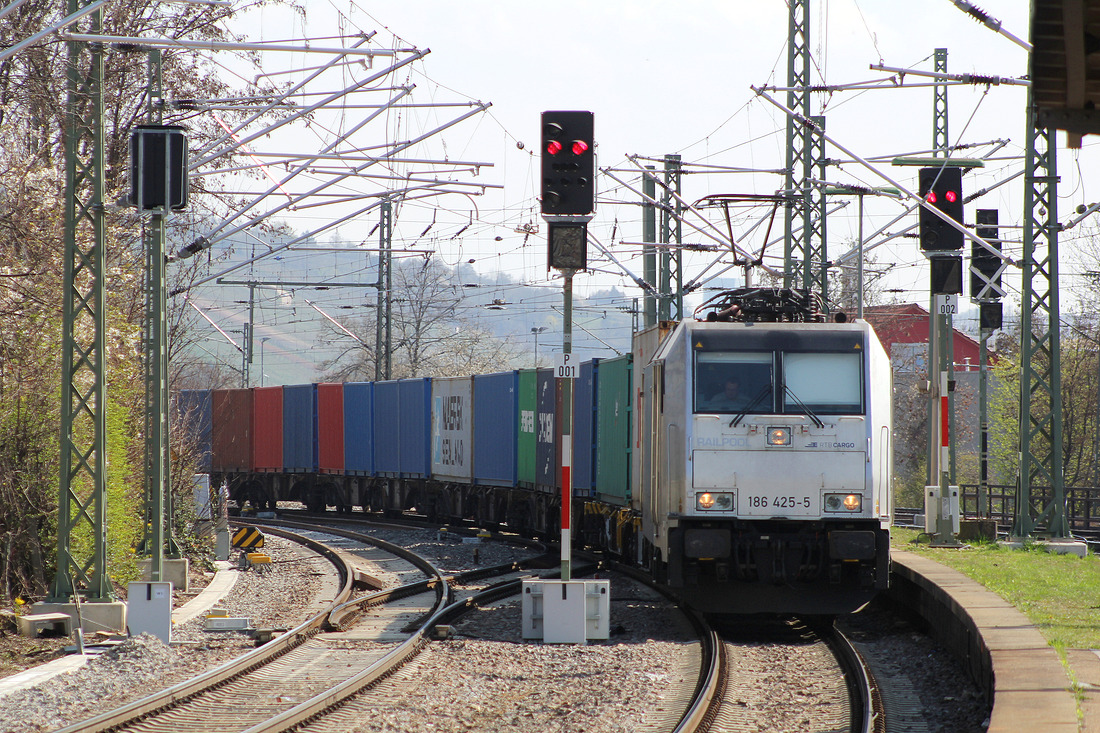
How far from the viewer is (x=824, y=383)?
12.7m

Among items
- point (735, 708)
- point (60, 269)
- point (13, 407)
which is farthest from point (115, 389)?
point (735, 708)

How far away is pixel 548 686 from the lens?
10062mm

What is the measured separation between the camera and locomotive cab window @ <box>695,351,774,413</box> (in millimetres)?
12609

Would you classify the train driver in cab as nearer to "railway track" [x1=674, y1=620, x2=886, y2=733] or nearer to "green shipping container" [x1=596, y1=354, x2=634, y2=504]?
"railway track" [x1=674, y1=620, x2=886, y2=733]

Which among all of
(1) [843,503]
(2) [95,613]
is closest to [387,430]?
(2) [95,613]

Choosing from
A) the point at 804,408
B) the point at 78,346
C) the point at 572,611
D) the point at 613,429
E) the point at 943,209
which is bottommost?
the point at 572,611

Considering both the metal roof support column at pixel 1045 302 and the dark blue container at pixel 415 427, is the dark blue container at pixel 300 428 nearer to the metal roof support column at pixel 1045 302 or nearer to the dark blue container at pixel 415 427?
the dark blue container at pixel 415 427

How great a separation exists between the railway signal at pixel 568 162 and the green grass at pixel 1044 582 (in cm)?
541

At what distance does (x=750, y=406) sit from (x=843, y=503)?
1.29 meters

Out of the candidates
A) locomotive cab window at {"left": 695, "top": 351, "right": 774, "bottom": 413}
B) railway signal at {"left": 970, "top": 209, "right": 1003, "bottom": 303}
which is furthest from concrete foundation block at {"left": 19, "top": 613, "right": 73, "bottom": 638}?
railway signal at {"left": 970, "top": 209, "right": 1003, "bottom": 303}

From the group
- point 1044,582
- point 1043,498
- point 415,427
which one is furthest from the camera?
point 415,427

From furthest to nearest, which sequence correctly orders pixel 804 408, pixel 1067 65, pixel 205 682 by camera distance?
pixel 804 408
pixel 205 682
pixel 1067 65

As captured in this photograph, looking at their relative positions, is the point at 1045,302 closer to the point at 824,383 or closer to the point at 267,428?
the point at 824,383

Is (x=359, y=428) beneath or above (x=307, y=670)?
above
